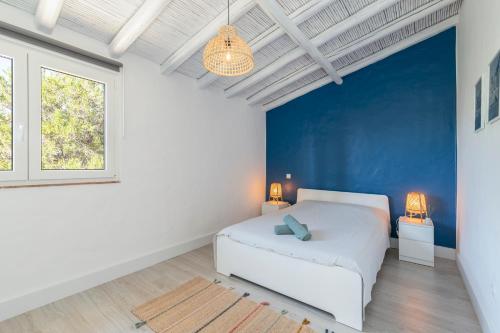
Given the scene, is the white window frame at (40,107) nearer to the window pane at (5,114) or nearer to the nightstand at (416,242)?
the window pane at (5,114)

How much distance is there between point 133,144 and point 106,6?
4.38 feet

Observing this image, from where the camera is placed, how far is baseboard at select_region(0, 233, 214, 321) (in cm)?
192

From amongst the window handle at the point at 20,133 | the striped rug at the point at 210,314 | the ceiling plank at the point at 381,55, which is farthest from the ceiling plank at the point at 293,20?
the striped rug at the point at 210,314

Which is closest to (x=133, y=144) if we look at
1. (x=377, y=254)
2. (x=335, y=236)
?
(x=335, y=236)

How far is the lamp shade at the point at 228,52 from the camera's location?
1635 millimetres

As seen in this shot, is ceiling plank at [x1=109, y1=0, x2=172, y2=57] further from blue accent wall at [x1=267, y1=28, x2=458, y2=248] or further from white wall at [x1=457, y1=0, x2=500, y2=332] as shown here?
blue accent wall at [x1=267, y1=28, x2=458, y2=248]

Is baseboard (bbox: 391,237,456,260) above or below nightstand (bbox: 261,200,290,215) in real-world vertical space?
below

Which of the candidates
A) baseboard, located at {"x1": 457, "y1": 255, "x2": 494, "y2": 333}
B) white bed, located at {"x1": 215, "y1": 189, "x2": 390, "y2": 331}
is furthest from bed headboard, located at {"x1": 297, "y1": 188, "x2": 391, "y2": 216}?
baseboard, located at {"x1": 457, "y1": 255, "x2": 494, "y2": 333}

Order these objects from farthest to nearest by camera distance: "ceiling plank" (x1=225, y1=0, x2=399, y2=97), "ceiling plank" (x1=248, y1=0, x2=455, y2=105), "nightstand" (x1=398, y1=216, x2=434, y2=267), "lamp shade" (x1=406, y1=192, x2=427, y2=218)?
"lamp shade" (x1=406, y1=192, x2=427, y2=218) < "nightstand" (x1=398, y1=216, x2=434, y2=267) < "ceiling plank" (x1=248, y1=0, x2=455, y2=105) < "ceiling plank" (x1=225, y1=0, x2=399, y2=97)

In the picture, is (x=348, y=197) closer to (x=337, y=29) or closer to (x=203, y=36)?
(x=337, y=29)

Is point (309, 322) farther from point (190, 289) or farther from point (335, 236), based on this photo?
point (190, 289)

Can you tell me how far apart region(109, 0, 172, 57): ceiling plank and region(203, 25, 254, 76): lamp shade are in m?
0.73

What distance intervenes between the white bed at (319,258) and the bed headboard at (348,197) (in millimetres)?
446

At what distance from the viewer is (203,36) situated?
246 centimetres
